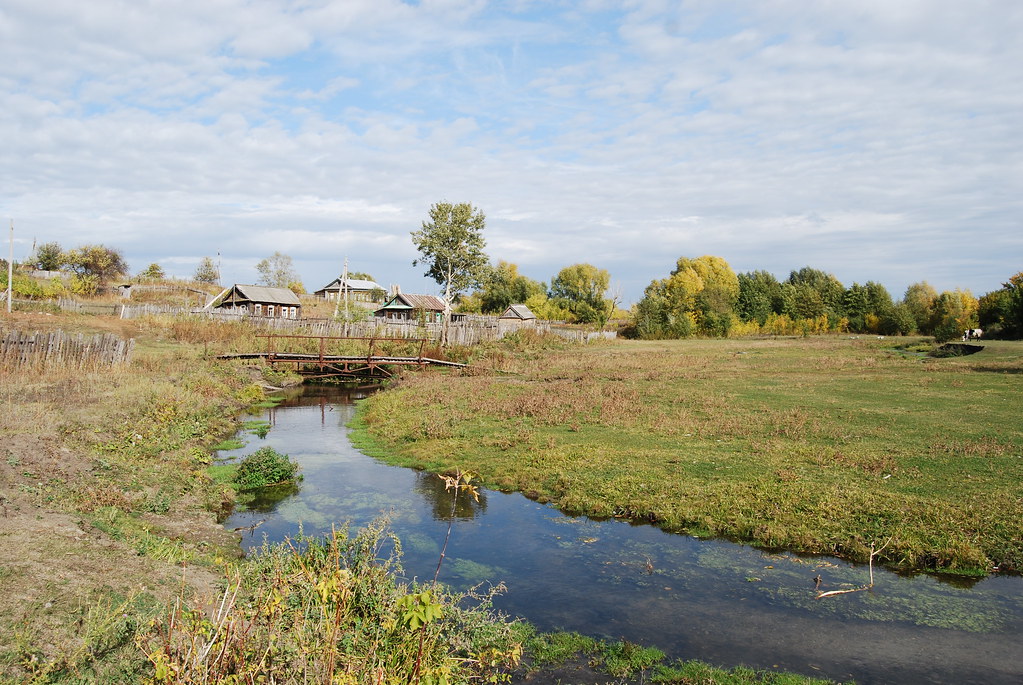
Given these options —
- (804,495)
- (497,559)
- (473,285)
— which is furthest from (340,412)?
(473,285)

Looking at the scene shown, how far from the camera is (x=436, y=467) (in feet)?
57.1

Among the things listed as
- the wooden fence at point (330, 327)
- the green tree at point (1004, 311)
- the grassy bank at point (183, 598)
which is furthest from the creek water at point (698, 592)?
the green tree at point (1004, 311)

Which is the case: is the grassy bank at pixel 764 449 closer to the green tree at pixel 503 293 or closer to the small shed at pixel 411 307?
the small shed at pixel 411 307

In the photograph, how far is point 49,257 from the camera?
243ft

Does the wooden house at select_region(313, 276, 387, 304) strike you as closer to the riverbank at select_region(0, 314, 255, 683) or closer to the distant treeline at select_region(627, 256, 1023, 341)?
the distant treeline at select_region(627, 256, 1023, 341)

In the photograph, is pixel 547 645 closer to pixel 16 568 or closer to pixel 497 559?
pixel 497 559

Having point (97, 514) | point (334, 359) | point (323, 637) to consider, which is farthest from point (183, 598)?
point (334, 359)

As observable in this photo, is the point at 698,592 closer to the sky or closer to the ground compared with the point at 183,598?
closer to the ground

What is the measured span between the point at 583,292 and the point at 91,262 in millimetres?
66445

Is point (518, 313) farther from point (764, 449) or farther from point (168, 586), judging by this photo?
point (168, 586)

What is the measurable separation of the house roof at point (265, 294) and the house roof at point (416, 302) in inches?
494

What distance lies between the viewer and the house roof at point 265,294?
69.3m

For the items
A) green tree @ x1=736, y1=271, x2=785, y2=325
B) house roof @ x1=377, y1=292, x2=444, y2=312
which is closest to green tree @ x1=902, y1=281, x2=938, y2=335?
green tree @ x1=736, y1=271, x2=785, y2=325

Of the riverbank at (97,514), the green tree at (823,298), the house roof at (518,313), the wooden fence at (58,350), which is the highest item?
the green tree at (823,298)
